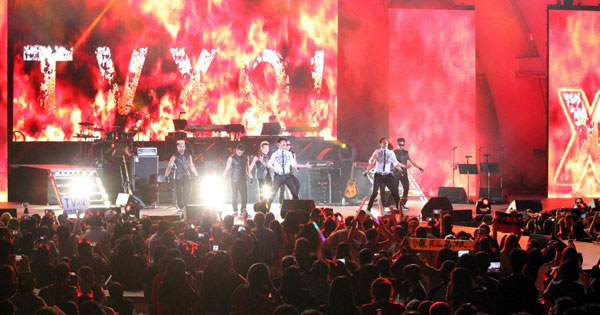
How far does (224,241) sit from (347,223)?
1985 mm

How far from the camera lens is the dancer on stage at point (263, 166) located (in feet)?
55.3

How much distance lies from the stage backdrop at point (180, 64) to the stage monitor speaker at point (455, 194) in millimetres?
5151

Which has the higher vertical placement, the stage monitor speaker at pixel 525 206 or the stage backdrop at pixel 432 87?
the stage backdrop at pixel 432 87

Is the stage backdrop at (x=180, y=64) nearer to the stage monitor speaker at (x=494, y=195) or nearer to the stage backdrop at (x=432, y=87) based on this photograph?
the stage backdrop at (x=432, y=87)

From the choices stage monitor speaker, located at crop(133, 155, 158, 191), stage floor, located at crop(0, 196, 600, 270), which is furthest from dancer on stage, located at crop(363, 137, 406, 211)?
stage monitor speaker, located at crop(133, 155, 158, 191)

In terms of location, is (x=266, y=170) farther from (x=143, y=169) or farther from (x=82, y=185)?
(x=82, y=185)

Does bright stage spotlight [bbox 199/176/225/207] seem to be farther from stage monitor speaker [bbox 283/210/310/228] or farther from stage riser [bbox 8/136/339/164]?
stage monitor speaker [bbox 283/210/310/228]

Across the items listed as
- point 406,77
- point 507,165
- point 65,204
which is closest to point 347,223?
point 65,204

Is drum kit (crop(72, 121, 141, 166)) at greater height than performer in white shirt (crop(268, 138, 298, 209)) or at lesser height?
greater

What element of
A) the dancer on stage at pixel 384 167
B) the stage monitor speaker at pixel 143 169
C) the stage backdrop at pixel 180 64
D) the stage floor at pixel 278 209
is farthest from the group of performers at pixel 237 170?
the stage backdrop at pixel 180 64

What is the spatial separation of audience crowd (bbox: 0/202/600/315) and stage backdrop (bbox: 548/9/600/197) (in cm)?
1254

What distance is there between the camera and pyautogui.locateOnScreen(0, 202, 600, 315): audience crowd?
6113 millimetres

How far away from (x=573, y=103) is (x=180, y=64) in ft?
40.5

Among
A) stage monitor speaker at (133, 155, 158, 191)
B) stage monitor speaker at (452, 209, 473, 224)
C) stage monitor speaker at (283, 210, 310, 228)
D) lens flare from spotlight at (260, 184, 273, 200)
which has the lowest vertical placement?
stage monitor speaker at (452, 209, 473, 224)
